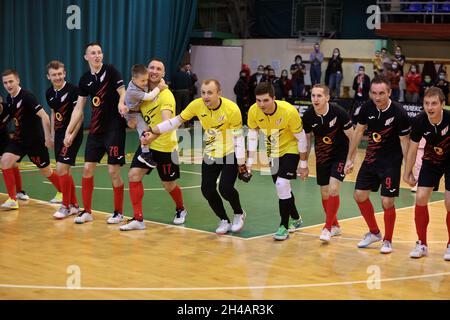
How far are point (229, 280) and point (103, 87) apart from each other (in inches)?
147

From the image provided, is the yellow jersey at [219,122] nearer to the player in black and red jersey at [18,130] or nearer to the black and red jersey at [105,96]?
A: the black and red jersey at [105,96]

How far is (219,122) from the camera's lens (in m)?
9.70

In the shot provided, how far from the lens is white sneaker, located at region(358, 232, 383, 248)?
928 cm

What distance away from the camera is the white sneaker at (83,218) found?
10281 mm

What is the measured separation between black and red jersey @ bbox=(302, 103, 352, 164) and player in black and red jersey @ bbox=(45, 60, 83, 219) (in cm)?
317

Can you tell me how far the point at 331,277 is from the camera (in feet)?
25.8

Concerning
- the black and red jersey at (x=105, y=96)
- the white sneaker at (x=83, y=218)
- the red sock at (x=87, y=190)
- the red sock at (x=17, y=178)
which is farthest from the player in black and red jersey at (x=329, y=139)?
the red sock at (x=17, y=178)

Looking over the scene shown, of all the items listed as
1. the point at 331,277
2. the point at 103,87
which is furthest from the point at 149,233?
the point at 331,277

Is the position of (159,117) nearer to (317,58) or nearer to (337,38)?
(317,58)

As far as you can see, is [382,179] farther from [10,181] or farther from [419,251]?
[10,181]

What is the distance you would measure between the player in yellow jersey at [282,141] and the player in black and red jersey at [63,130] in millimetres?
2504

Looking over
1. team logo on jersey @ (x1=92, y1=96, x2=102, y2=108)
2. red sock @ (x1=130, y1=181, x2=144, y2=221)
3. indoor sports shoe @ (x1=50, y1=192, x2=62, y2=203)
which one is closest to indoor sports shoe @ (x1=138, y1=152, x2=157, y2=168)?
red sock @ (x1=130, y1=181, x2=144, y2=221)

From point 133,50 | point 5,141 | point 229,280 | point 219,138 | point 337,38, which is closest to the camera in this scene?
point 229,280

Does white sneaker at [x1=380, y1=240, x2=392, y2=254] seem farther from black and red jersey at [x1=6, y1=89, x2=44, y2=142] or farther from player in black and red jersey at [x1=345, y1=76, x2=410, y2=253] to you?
black and red jersey at [x1=6, y1=89, x2=44, y2=142]
